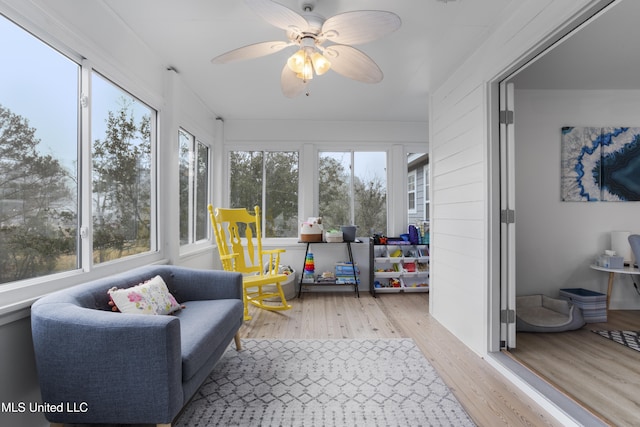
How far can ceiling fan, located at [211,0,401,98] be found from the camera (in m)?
1.70

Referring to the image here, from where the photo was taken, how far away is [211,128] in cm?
443

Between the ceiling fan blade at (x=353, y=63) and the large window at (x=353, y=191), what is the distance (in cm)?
262

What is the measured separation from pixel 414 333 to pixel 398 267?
1.63 meters

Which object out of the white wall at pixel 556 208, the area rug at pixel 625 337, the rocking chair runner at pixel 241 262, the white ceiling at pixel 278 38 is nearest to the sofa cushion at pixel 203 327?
the rocking chair runner at pixel 241 262

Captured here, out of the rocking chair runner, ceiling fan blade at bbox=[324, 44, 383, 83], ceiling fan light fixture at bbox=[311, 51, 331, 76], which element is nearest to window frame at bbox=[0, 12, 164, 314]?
the rocking chair runner

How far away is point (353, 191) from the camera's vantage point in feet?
15.9

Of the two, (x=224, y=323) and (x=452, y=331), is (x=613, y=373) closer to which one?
(x=452, y=331)

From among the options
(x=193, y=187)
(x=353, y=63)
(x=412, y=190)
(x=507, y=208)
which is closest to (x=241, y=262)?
(x=193, y=187)

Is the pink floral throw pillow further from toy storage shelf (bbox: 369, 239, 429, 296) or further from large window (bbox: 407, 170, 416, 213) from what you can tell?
large window (bbox: 407, 170, 416, 213)

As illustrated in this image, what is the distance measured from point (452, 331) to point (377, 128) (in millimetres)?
2997

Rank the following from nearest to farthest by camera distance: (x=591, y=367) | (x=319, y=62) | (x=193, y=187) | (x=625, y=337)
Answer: (x=319, y=62) < (x=591, y=367) < (x=625, y=337) < (x=193, y=187)

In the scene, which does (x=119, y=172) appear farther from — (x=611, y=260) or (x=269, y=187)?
(x=611, y=260)

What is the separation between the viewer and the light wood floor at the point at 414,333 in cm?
185

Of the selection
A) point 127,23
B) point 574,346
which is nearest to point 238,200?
point 127,23
